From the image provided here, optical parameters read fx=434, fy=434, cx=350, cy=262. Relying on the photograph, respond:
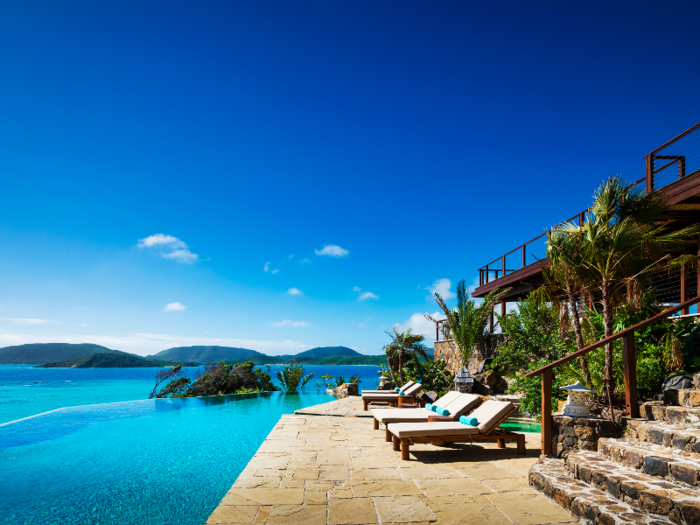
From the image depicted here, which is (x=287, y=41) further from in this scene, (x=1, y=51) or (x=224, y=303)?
(x=224, y=303)

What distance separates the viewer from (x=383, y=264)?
3177 centimetres

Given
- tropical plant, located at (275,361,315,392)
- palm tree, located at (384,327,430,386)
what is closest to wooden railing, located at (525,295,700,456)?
palm tree, located at (384,327,430,386)

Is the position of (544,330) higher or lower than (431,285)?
lower

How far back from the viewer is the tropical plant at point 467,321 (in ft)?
50.2

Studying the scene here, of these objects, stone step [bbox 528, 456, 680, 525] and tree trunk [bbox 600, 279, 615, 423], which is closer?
stone step [bbox 528, 456, 680, 525]

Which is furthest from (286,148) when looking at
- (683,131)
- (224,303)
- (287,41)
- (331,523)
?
(224,303)

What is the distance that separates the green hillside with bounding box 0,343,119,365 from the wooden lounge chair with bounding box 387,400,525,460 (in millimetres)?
91117

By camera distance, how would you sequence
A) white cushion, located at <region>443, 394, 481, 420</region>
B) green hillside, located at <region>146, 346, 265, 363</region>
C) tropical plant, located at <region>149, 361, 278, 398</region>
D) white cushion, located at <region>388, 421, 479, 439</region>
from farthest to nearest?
green hillside, located at <region>146, 346, 265, 363</region>, tropical plant, located at <region>149, 361, 278, 398</region>, white cushion, located at <region>443, 394, 481, 420</region>, white cushion, located at <region>388, 421, 479, 439</region>

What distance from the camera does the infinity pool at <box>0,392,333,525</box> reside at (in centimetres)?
520

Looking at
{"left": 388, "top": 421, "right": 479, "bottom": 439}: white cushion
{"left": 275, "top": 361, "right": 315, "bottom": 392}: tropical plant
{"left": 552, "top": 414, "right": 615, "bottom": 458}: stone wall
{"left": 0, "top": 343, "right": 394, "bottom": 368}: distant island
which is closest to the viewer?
{"left": 552, "top": 414, "right": 615, "bottom": 458}: stone wall

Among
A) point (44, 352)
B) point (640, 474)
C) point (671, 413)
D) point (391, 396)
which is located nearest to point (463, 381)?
point (391, 396)

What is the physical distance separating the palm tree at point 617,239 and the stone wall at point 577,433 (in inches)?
62.2

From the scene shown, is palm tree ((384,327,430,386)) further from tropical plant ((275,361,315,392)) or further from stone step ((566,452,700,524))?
stone step ((566,452,700,524))

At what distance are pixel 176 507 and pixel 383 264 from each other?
2714 cm
